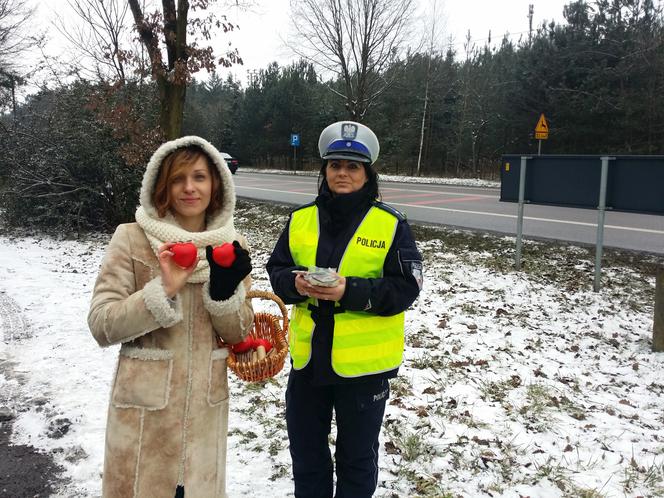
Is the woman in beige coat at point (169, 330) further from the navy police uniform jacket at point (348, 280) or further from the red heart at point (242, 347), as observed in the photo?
the navy police uniform jacket at point (348, 280)

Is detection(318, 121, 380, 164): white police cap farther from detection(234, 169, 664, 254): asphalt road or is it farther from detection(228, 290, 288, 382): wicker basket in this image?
detection(234, 169, 664, 254): asphalt road

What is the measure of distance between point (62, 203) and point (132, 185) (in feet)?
4.88

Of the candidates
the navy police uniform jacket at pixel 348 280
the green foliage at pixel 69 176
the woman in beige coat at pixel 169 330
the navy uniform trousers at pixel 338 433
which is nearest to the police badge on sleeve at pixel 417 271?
the navy police uniform jacket at pixel 348 280

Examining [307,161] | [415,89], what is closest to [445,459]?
[415,89]

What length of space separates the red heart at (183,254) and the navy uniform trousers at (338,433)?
0.92m

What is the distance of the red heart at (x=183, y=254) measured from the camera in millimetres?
1736

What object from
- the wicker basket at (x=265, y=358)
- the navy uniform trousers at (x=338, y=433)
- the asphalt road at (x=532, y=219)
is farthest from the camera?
the asphalt road at (x=532, y=219)

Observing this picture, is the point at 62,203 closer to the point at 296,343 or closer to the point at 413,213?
the point at 413,213

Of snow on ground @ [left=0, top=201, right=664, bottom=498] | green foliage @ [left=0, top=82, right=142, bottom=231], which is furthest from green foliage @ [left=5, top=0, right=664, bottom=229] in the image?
snow on ground @ [left=0, top=201, right=664, bottom=498]

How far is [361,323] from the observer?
2.29m

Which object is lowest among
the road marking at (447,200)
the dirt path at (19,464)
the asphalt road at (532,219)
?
the dirt path at (19,464)

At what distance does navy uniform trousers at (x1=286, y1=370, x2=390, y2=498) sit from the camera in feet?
7.61

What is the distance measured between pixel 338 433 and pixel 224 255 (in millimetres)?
1133

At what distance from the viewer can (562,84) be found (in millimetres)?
25359
